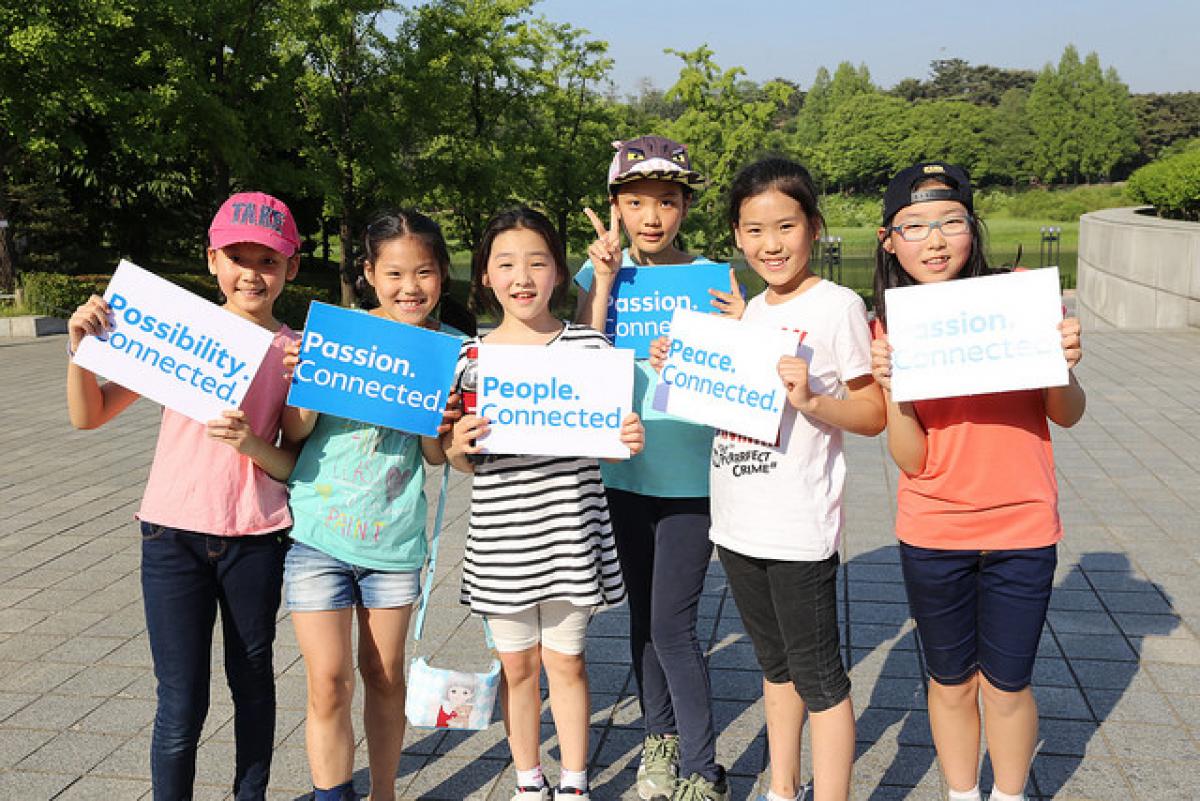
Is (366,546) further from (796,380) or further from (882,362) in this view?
(882,362)

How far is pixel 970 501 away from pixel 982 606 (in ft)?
1.09

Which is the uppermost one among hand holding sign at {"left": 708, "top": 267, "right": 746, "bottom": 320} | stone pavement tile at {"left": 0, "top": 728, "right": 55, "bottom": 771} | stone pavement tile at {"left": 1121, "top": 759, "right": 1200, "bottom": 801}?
hand holding sign at {"left": 708, "top": 267, "right": 746, "bottom": 320}

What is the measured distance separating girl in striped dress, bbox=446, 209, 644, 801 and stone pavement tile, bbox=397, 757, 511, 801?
0.28 m

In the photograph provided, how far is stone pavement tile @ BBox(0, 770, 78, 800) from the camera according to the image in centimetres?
354

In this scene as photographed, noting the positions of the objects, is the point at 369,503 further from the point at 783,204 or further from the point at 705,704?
the point at 783,204

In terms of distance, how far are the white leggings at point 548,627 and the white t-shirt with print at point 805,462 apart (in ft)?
1.80

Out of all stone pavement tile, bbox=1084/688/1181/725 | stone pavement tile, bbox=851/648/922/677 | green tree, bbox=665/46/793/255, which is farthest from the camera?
green tree, bbox=665/46/793/255

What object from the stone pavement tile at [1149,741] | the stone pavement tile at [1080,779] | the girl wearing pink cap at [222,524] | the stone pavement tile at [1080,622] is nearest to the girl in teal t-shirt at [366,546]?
the girl wearing pink cap at [222,524]

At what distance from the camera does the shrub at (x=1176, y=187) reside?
66.3 ft

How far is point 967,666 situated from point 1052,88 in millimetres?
113913

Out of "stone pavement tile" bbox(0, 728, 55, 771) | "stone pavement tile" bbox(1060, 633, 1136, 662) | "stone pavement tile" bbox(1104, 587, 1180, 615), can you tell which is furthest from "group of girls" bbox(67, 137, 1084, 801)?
"stone pavement tile" bbox(1104, 587, 1180, 615)

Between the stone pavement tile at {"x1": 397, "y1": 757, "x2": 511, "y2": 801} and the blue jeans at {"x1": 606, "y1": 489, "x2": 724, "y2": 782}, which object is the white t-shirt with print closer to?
the blue jeans at {"x1": 606, "y1": 489, "x2": 724, "y2": 782}

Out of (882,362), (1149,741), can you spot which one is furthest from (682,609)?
(1149,741)

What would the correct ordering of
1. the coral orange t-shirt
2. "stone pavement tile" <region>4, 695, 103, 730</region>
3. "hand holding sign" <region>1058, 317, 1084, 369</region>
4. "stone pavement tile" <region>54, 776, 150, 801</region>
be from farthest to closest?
"stone pavement tile" <region>4, 695, 103, 730</region> → "stone pavement tile" <region>54, 776, 150, 801</region> → the coral orange t-shirt → "hand holding sign" <region>1058, 317, 1084, 369</region>
